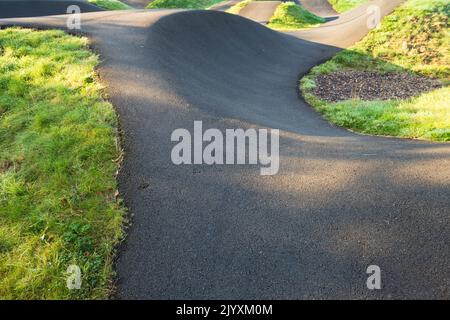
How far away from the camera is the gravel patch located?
15734mm

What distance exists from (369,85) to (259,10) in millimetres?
26357

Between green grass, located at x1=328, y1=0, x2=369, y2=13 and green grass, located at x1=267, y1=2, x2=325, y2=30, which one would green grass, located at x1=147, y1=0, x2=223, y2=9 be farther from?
green grass, located at x1=328, y1=0, x2=369, y2=13

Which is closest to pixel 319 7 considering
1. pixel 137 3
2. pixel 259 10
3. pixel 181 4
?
pixel 259 10

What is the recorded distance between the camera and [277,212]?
5883 millimetres

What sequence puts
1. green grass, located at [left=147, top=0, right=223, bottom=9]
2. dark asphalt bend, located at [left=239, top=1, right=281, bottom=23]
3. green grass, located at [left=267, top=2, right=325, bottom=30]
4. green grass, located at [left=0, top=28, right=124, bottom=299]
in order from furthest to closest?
green grass, located at [left=147, top=0, right=223, bottom=9] → dark asphalt bend, located at [left=239, top=1, right=281, bottom=23] → green grass, located at [left=267, top=2, right=325, bottom=30] → green grass, located at [left=0, top=28, right=124, bottom=299]

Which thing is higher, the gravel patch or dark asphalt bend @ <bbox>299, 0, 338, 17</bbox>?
dark asphalt bend @ <bbox>299, 0, 338, 17</bbox>

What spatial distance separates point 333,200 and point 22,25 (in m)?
16.2

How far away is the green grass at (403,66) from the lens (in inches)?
409

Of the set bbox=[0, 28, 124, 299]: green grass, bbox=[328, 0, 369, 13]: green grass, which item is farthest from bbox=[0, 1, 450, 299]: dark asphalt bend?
bbox=[328, 0, 369, 13]: green grass

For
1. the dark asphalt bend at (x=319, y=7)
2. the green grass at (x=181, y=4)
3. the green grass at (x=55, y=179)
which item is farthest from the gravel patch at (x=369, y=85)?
the dark asphalt bend at (x=319, y=7)

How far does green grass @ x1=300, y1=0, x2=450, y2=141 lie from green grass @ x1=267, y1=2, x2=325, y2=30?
9733mm

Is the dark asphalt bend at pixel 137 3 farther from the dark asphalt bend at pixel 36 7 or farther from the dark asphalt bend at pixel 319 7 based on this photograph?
the dark asphalt bend at pixel 319 7

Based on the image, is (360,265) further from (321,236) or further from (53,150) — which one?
(53,150)
